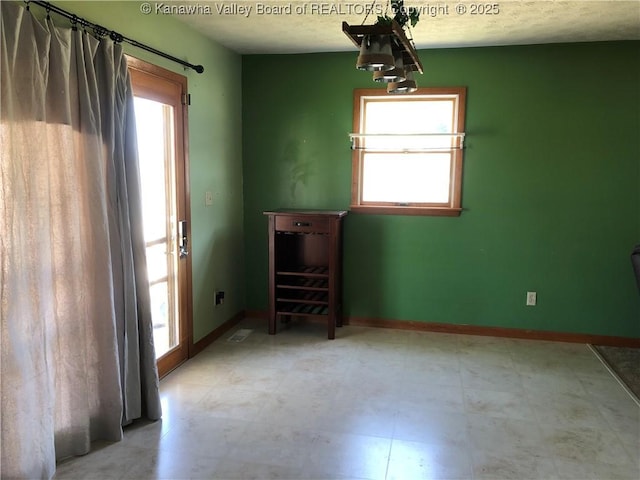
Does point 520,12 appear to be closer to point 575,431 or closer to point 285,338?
point 575,431

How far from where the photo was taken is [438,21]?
327 cm

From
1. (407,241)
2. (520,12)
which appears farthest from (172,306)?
(520,12)

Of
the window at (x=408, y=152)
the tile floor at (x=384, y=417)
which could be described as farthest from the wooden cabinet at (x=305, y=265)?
the window at (x=408, y=152)

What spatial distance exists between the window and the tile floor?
1179mm

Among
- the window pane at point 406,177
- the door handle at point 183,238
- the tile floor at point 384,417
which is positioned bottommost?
the tile floor at point 384,417

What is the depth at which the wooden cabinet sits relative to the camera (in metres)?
3.96

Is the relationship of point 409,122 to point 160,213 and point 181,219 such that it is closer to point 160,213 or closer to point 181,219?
point 181,219

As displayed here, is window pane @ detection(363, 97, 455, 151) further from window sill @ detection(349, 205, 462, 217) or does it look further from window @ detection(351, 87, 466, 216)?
window sill @ detection(349, 205, 462, 217)

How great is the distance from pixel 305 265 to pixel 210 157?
1257 millimetres

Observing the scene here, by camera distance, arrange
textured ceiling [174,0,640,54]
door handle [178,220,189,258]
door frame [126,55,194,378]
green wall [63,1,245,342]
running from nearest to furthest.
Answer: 1. textured ceiling [174,0,640,54]
2. green wall [63,1,245,342]
3. door frame [126,55,194,378]
4. door handle [178,220,189,258]

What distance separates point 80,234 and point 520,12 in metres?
2.83

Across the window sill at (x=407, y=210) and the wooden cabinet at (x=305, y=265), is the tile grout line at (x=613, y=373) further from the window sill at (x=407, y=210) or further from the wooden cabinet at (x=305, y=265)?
the wooden cabinet at (x=305, y=265)

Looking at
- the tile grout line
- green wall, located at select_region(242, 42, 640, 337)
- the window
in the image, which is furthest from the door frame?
the tile grout line

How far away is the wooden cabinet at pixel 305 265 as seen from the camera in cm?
396
